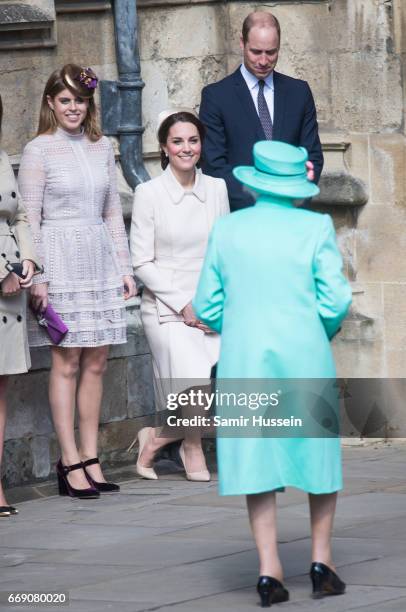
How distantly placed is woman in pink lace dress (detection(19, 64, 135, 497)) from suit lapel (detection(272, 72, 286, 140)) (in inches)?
35.7

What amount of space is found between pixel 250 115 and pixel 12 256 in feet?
5.42

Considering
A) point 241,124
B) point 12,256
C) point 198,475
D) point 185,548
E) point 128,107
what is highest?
point 128,107

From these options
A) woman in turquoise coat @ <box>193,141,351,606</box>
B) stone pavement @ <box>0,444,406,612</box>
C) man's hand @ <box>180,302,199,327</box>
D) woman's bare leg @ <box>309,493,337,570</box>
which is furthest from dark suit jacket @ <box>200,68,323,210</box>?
woman's bare leg @ <box>309,493,337,570</box>

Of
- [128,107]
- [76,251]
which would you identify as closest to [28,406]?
[76,251]

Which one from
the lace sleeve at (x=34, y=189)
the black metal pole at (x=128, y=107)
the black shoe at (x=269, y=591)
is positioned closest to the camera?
the black shoe at (x=269, y=591)

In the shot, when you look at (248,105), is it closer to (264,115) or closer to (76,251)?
(264,115)

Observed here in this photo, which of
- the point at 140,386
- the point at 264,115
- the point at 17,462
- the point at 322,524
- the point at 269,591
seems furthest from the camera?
the point at 140,386

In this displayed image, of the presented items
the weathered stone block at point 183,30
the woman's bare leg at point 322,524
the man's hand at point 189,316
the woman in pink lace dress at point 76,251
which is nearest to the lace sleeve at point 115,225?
the woman in pink lace dress at point 76,251

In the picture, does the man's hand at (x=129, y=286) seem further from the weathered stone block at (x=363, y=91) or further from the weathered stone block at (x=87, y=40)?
the weathered stone block at (x=363, y=91)

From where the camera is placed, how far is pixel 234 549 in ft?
23.9

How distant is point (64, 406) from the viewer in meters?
8.88

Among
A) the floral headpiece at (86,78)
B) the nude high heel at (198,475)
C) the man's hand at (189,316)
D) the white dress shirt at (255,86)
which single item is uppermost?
the floral headpiece at (86,78)

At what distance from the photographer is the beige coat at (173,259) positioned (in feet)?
29.8

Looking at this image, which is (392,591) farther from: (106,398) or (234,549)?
Result: (106,398)
